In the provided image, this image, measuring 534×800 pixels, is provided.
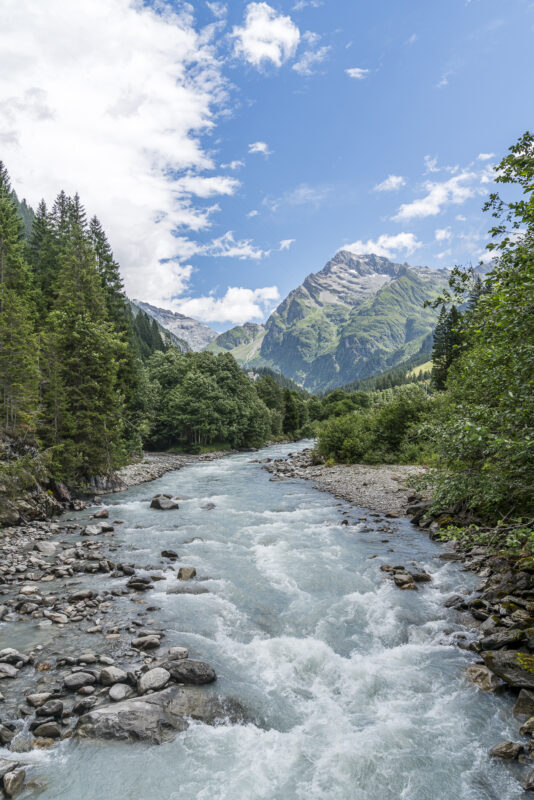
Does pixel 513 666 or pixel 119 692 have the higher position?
pixel 119 692

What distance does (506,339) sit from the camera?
27.6 feet

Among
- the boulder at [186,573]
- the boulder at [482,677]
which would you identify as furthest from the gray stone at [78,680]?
the boulder at [482,677]

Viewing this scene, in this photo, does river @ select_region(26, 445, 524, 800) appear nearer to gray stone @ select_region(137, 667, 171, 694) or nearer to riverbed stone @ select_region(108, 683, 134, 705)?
riverbed stone @ select_region(108, 683, 134, 705)

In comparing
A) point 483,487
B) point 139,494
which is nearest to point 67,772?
point 483,487

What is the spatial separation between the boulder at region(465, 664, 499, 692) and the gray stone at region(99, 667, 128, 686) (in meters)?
7.77

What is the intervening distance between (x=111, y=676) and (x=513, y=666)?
8691 mm

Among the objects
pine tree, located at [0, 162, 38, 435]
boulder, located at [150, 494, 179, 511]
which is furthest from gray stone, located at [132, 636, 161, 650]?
pine tree, located at [0, 162, 38, 435]

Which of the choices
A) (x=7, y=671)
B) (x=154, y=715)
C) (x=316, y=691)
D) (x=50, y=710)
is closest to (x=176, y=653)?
(x=154, y=715)

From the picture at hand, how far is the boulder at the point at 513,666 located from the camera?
8.19 meters

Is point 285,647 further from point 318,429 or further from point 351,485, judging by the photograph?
point 318,429

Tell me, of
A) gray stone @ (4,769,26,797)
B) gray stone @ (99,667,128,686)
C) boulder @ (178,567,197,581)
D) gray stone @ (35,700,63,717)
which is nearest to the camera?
gray stone @ (4,769,26,797)

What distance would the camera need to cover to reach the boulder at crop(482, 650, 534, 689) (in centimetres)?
819

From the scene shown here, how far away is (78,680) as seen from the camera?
8.38 metres

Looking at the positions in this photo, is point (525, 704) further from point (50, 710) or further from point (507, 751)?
point (50, 710)
